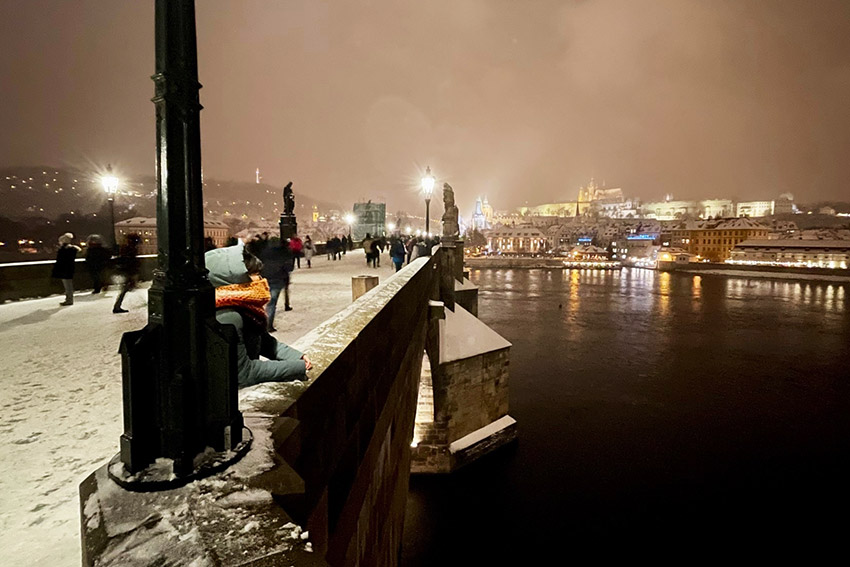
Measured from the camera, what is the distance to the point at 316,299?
10875mm

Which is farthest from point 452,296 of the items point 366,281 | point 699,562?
point 699,562

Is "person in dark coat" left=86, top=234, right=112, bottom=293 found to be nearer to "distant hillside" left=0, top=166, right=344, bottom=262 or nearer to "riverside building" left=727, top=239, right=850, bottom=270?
"distant hillside" left=0, top=166, right=344, bottom=262

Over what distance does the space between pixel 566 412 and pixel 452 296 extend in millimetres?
8661

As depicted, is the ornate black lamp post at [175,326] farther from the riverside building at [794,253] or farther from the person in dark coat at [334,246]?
the riverside building at [794,253]

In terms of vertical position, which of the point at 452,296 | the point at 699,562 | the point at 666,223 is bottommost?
the point at 699,562

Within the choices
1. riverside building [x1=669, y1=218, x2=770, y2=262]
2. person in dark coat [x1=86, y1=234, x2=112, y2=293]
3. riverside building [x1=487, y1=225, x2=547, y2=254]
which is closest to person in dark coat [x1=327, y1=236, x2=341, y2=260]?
person in dark coat [x1=86, y1=234, x2=112, y2=293]

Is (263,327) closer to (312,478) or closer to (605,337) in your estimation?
(312,478)

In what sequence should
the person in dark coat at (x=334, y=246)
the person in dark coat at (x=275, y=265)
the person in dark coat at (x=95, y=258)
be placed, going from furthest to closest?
the person in dark coat at (x=334, y=246), the person in dark coat at (x=95, y=258), the person in dark coat at (x=275, y=265)

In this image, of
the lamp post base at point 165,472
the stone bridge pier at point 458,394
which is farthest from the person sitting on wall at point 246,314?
the stone bridge pier at point 458,394

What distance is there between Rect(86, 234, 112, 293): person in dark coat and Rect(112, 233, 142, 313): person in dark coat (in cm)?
159

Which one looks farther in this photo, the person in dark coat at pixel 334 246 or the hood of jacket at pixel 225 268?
the person in dark coat at pixel 334 246

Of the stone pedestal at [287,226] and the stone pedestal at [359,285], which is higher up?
the stone pedestal at [287,226]

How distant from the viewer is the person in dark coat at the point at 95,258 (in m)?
10.9

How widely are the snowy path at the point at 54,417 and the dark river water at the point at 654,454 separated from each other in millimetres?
8701
